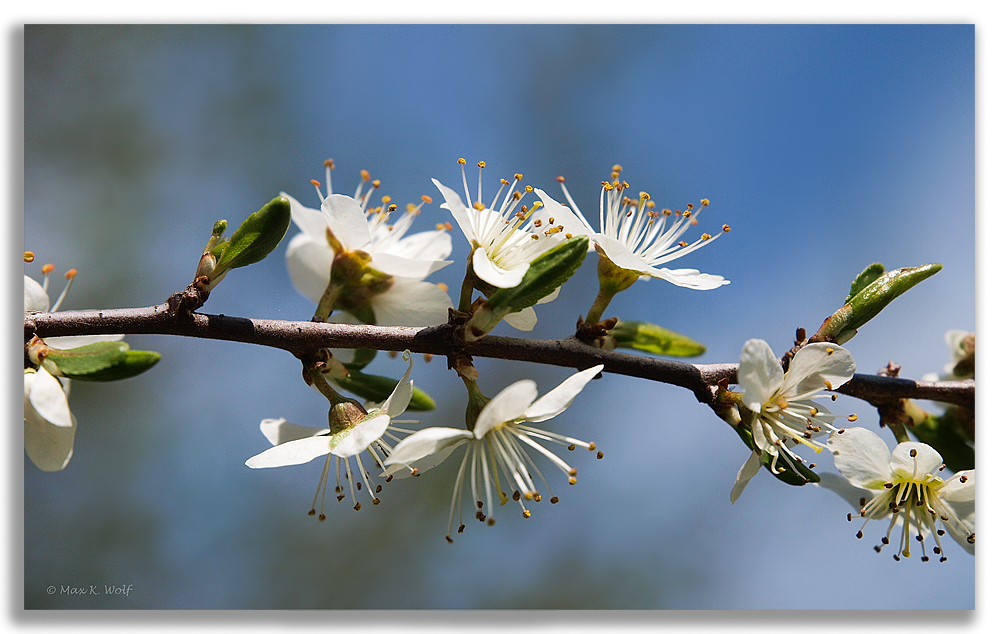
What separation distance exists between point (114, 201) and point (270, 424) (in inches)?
52.4

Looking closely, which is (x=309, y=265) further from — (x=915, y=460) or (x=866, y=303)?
(x=915, y=460)

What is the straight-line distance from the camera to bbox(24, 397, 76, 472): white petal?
109cm

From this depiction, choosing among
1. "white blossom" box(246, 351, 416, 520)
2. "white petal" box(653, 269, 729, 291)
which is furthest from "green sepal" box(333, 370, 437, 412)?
"white petal" box(653, 269, 729, 291)

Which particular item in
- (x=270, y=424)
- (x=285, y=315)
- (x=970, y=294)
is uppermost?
(x=970, y=294)

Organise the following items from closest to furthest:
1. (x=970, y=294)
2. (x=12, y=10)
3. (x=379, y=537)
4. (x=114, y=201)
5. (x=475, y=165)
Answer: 1. (x=475, y=165)
2. (x=12, y=10)
3. (x=970, y=294)
4. (x=114, y=201)
5. (x=379, y=537)

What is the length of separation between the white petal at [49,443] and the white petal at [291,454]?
36cm

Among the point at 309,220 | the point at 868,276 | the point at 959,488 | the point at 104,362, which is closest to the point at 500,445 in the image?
the point at 309,220

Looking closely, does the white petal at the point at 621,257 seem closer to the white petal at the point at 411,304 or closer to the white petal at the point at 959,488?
the white petal at the point at 411,304

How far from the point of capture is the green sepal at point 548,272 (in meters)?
0.97

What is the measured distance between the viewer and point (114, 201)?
2049 mm

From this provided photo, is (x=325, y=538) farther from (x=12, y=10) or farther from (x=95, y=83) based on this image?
(x=12, y=10)

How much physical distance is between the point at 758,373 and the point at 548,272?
36 centimetres

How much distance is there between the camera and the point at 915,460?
3.96 feet

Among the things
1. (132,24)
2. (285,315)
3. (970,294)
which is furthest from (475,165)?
(970,294)
